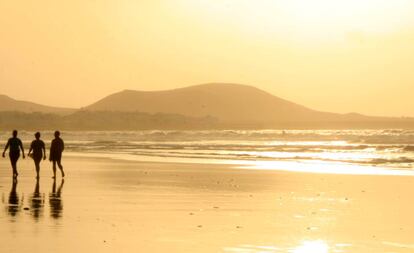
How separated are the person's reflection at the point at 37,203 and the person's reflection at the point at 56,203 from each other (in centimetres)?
21

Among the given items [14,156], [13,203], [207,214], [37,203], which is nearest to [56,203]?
[37,203]

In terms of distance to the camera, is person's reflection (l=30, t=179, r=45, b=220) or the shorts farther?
the shorts

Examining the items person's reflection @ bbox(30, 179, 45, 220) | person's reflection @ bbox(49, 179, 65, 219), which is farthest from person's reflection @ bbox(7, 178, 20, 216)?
person's reflection @ bbox(49, 179, 65, 219)

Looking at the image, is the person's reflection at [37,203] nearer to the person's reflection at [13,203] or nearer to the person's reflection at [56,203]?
the person's reflection at [56,203]

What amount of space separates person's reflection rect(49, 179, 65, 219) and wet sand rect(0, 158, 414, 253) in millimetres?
20

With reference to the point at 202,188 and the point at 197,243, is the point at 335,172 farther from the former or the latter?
the point at 197,243

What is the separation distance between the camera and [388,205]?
57.8 ft

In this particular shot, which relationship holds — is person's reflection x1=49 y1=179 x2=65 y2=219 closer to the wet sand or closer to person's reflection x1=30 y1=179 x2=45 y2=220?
the wet sand

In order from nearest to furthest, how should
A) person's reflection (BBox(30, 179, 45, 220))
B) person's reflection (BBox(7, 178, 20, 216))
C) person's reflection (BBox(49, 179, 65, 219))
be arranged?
person's reflection (BBox(30, 179, 45, 220)), person's reflection (BBox(49, 179, 65, 219)), person's reflection (BBox(7, 178, 20, 216))

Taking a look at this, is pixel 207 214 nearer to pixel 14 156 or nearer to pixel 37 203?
pixel 37 203

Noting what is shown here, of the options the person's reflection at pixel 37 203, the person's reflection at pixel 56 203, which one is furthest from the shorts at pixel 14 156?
the person's reflection at pixel 37 203

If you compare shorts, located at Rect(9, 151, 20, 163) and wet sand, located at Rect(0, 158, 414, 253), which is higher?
shorts, located at Rect(9, 151, 20, 163)

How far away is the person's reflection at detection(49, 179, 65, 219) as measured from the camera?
51.2 feet

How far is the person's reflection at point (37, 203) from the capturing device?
1548 cm
